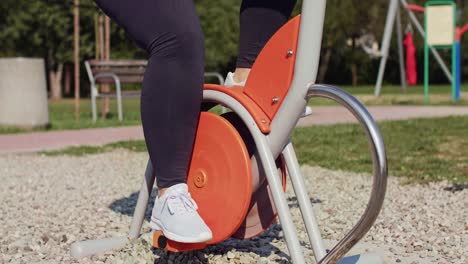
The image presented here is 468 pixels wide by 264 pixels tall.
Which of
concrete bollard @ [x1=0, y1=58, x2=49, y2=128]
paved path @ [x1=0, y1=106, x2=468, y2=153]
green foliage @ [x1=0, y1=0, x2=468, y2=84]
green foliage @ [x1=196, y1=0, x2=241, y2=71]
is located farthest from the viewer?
green foliage @ [x1=196, y1=0, x2=241, y2=71]

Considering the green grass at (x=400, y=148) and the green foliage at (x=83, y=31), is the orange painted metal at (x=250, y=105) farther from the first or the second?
the green foliage at (x=83, y=31)

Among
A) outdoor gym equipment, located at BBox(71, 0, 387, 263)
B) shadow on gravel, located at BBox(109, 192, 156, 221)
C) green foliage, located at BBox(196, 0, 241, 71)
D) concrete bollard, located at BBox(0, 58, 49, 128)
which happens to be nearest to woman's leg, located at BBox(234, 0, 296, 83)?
outdoor gym equipment, located at BBox(71, 0, 387, 263)

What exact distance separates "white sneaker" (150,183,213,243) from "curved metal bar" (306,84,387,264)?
0.35 metres

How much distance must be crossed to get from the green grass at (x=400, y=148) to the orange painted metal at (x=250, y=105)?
8.60 feet

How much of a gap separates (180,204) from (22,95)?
740 cm

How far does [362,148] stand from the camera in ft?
20.3

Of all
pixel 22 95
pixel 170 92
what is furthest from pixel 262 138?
pixel 22 95

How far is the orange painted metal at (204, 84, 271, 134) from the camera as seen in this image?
2.15 m

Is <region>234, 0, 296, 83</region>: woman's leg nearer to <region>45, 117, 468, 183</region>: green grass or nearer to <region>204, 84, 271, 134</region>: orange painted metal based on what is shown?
<region>204, 84, 271, 134</region>: orange painted metal

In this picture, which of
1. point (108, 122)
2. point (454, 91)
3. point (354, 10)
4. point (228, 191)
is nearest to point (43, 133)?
point (108, 122)

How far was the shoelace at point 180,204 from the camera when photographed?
2109 millimetres

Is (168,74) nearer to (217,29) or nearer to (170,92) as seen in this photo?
(170,92)

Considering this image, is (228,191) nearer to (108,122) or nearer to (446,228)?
(446,228)

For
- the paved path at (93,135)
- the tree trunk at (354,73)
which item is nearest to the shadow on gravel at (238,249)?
the paved path at (93,135)
